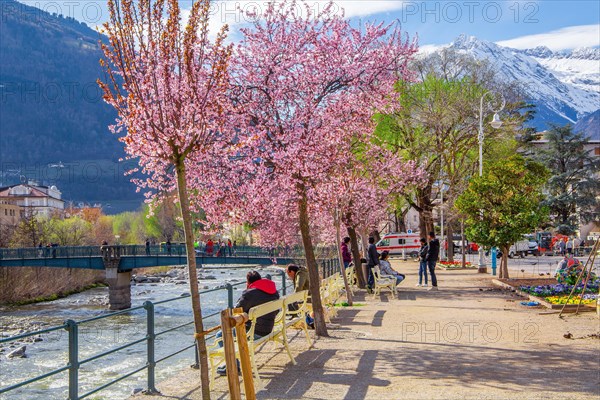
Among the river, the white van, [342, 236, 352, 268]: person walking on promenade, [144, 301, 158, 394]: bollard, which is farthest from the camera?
the white van

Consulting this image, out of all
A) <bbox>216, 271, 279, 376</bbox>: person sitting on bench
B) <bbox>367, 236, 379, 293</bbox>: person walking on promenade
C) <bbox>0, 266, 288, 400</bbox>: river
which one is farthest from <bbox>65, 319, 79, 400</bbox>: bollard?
<bbox>367, 236, 379, 293</bbox>: person walking on promenade

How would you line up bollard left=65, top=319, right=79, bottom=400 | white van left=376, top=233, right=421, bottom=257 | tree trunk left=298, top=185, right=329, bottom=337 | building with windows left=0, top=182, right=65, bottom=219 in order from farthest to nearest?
building with windows left=0, top=182, right=65, bottom=219
white van left=376, top=233, right=421, bottom=257
tree trunk left=298, top=185, right=329, bottom=337
bollard left=65, top=319, right=79, bottom=400

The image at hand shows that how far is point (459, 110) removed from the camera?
37406 mm

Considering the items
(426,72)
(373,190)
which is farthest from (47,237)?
(373,190)

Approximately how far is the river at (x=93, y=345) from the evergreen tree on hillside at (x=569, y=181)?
34.3 metres

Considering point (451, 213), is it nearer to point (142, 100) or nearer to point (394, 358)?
point (394, 358)

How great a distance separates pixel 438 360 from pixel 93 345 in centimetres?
2093

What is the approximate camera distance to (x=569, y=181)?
67.6 m

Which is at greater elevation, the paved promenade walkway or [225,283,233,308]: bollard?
[225,283,233,308]: bollard

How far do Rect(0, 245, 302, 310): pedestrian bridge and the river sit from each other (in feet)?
5.72

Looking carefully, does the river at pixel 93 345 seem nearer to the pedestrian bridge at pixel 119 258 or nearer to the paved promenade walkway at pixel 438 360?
the pedestrian bridge at pixel 119 258

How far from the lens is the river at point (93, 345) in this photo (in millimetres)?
20172

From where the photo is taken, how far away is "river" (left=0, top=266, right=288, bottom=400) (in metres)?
20.2

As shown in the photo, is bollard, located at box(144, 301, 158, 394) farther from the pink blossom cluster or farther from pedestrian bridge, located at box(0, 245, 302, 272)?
pedestrian bridge, located at box(0, 245, 302, 272)
